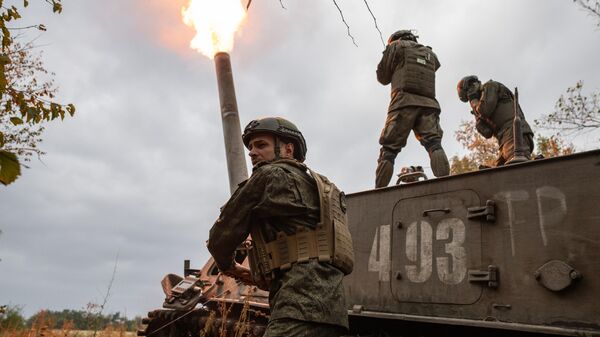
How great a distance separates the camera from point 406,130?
7.06 m

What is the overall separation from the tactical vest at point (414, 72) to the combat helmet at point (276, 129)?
3.76 m

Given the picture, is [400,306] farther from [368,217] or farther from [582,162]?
[582,162]

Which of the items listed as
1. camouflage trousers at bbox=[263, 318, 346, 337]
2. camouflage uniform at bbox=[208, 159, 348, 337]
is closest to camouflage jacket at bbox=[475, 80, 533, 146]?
camouflage uniform at bbox=[208, 159, 348, 337]

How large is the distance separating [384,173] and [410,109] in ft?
2.96

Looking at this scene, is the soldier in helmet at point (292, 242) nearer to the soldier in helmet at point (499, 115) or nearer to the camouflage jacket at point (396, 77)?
the camouflage jacket at point (396, 77)

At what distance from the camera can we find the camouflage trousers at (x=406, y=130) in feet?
22.9

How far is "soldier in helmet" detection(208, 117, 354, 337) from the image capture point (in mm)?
2930

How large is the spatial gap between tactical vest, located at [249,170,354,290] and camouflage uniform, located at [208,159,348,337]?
40 millimetres

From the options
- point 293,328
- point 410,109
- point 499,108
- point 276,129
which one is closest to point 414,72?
point 410,109

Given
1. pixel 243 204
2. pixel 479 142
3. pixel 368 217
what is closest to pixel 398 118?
pixel 368 217

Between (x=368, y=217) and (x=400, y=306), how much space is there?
103cm

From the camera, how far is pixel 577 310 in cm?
408

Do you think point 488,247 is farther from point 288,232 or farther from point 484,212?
point 288,232

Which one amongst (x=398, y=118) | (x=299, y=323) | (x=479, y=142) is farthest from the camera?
(x=479, y=142)
